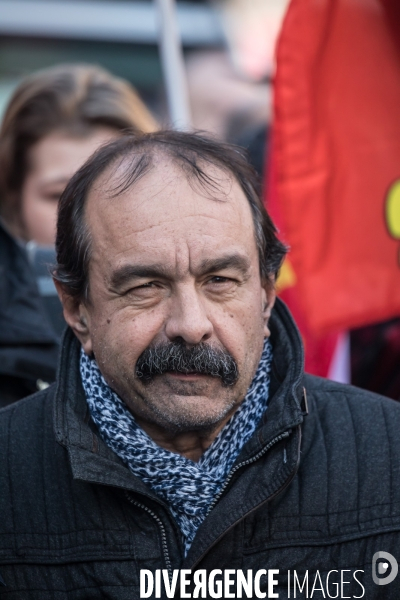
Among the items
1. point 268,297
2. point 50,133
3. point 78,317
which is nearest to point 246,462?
point 268,297

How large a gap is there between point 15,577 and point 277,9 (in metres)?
5.06

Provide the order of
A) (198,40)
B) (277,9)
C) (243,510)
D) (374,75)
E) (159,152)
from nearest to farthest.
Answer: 1. (243,510)
2. (159,152)
3. (374,75)
4. (277,9)
5. (198,40)

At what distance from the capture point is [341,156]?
3.59m

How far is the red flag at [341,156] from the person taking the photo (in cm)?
351

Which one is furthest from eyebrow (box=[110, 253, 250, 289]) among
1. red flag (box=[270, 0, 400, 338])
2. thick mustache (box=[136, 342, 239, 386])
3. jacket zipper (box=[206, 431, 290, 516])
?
red flag (box=[270, 0, 400, 338])

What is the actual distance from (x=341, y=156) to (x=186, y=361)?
5.20 feet

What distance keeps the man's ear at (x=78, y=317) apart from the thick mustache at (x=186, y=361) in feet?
0.91

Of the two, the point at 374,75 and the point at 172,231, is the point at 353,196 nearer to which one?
the point at 374,75

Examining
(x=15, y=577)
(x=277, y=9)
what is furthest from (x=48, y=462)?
(x=277, y=9)

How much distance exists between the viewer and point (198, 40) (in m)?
7.27

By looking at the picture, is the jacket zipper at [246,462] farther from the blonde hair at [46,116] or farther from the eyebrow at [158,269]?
the blonde hair at [46,116]

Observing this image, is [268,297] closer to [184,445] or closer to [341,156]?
[184,445]

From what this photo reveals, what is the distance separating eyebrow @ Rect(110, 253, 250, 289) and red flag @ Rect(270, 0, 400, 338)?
3.75 feet

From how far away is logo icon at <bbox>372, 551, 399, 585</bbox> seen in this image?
2.33 m
